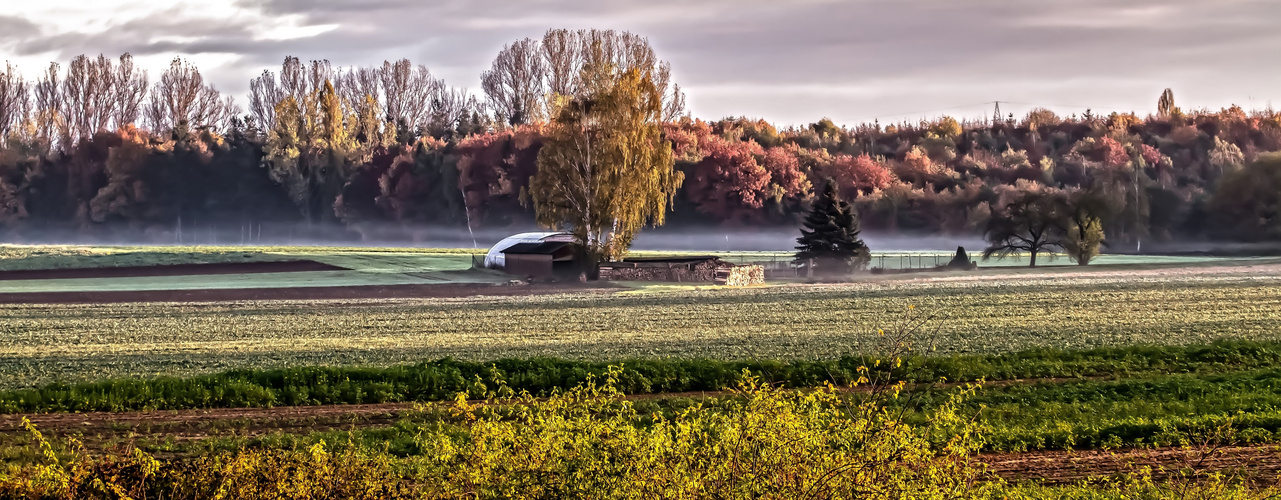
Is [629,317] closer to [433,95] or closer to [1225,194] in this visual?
[1225,194]

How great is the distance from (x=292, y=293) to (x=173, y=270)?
20724 mm

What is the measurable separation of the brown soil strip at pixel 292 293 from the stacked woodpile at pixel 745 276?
7.14m

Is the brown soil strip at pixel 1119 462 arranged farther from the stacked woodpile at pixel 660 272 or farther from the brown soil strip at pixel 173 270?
the brown soil strip at pixel 173 270

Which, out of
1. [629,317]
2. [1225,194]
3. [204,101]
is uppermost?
[204,101]

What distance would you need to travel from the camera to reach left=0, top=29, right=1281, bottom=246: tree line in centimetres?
10138

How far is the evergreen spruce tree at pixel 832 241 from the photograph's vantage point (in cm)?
6581

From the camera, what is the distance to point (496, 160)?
354ft

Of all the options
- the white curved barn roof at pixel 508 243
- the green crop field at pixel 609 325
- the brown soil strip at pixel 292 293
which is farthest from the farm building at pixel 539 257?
the green crop field at pixel 609 325

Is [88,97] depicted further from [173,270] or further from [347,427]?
[347,427]

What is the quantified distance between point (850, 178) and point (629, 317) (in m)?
74.2

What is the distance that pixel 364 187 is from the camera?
380 ft

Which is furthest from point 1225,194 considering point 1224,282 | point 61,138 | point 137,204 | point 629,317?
point 61,138

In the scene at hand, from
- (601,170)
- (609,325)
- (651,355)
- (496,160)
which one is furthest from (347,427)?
(496,160)

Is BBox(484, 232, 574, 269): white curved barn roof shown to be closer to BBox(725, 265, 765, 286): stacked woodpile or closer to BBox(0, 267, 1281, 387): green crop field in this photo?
BBox(725, 265, 765, 286): stacked woodpile
